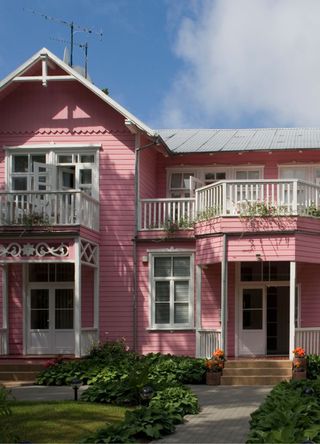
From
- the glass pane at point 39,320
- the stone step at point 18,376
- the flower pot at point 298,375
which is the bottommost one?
the stone step at point 18,376

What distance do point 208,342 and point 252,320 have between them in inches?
80.4

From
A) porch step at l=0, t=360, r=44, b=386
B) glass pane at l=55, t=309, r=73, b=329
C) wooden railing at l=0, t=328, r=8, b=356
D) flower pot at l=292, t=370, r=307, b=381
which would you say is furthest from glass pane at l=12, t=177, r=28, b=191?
flower pot at l=292, t=370, r=307, b=381

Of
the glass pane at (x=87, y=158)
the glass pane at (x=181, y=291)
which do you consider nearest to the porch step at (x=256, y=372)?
the glass pane at (x=181, y=291)

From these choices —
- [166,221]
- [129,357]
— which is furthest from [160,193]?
[129,357]

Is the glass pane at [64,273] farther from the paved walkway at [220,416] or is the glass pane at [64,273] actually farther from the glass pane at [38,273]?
the paved walkway at [220,416]

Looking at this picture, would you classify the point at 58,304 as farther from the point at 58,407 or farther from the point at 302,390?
the point at 302,390

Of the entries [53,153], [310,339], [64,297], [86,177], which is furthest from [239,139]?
[64,297]

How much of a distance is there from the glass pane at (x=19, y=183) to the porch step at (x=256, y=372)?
7701mm

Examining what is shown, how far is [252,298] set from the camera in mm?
22219

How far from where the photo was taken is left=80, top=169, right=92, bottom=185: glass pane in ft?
72.3

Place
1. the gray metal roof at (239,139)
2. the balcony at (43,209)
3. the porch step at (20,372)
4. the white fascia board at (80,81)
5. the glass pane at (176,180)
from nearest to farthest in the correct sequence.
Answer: the porch step at (20,372) < the balcony at (43,209) < the white fascia board at (80,81) < the gray metal roof at (239,139) < the glass pane at (176,180)

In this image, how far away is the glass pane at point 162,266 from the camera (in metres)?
21.8

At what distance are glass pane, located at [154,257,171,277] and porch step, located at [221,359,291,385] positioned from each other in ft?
11.4

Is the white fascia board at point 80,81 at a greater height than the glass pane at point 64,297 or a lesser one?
greater
